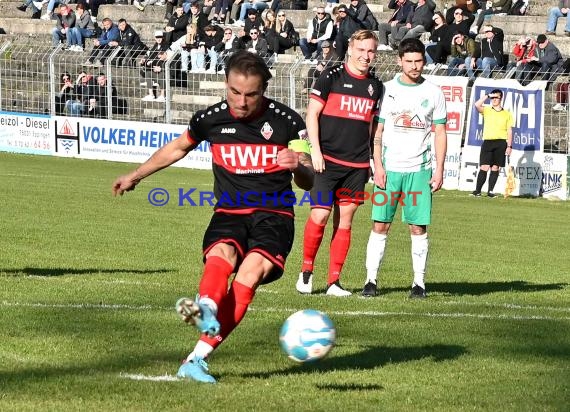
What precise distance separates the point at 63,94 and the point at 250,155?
25047 millimetres

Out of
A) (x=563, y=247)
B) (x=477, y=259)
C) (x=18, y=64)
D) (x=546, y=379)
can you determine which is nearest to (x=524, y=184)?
(x=563, y=247)

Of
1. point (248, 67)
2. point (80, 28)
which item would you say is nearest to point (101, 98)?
point (80, 28)

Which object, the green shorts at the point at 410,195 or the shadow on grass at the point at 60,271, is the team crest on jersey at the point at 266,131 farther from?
the shadow on grass at the point at 60,271

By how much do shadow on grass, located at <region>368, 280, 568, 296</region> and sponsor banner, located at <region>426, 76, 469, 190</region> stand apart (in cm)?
1369

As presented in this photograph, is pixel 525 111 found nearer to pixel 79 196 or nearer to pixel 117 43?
pixel 79 196

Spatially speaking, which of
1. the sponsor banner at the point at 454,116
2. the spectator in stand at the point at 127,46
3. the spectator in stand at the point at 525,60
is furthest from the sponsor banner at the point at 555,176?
the spectator in stand at the point at 127,46

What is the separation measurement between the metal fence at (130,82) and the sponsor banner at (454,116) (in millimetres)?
1008

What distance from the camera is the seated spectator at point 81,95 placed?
30891 mm

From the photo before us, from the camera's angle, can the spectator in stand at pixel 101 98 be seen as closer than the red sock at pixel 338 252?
No

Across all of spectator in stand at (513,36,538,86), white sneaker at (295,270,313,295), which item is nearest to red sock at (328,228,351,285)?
white sneaker at (295,270,313,295)

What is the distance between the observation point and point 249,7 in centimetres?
3619

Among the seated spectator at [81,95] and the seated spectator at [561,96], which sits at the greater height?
the seated spectator at [561,96]

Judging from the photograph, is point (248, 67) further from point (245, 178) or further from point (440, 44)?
point (440, 44)

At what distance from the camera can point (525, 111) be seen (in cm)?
2484
